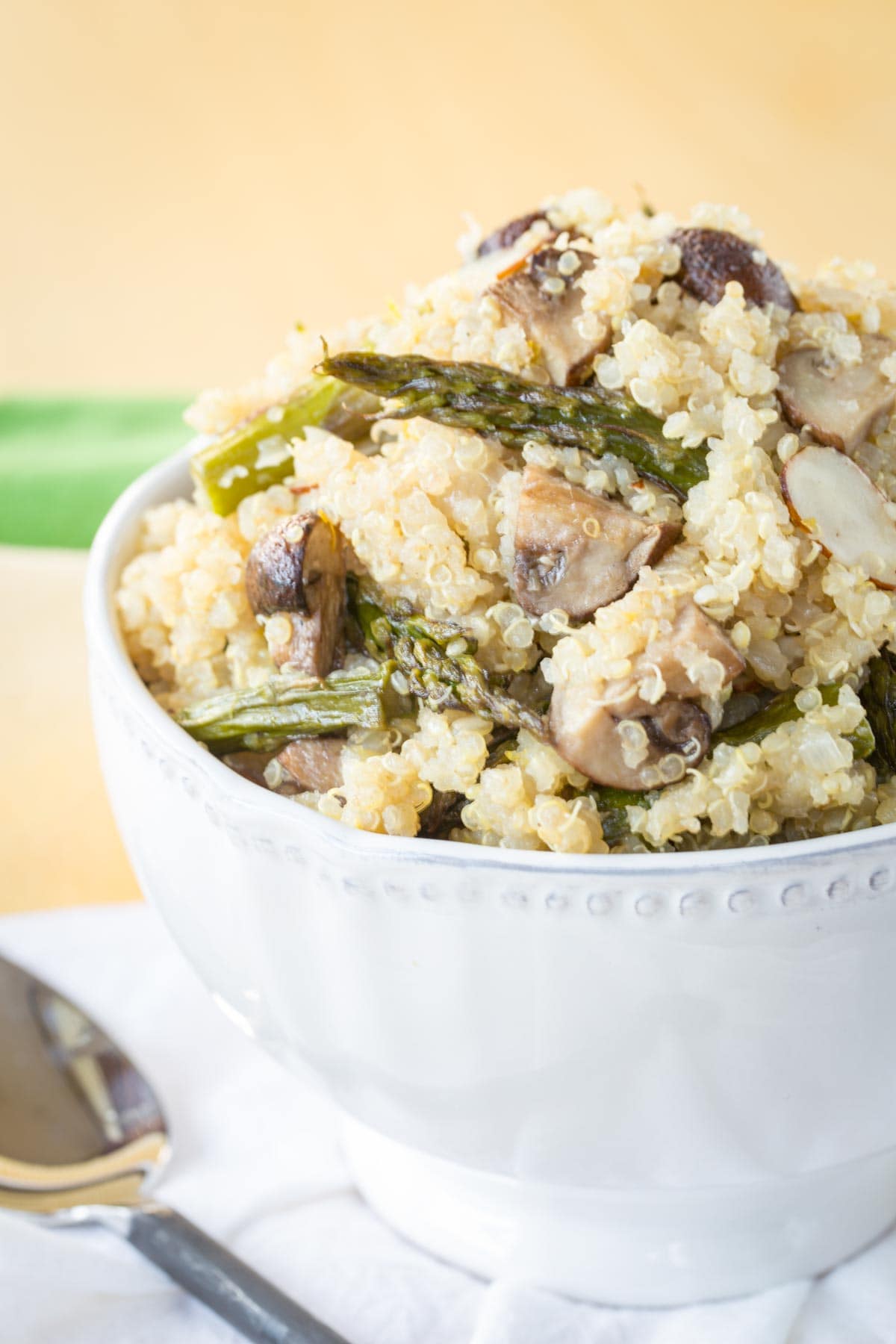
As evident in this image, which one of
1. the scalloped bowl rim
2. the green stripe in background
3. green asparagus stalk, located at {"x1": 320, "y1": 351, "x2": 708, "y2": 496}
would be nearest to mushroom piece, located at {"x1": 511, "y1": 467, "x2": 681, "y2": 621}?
green asparagus stalk, located at {"x1": 320, "y1": 351, "x2": 708, "y2": 496}

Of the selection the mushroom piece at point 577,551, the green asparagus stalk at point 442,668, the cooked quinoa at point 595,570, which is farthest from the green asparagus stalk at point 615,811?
the mushroom piece at point 577,551

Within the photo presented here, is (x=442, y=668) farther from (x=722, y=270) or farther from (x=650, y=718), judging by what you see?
(x=722, y=270)

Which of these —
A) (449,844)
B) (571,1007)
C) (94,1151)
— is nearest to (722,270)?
(449,844)

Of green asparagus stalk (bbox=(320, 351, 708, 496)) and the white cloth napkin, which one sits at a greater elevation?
green asparagus stalk (bbox=(320, 351, 708, 496))

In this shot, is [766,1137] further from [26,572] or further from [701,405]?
[26,572]

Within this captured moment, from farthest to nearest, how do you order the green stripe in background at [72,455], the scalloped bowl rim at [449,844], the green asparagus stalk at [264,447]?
the green stripe in background at [72,455] → the green asparagus stalk at [264,447] → the scalloped bowl rim at [449,844]

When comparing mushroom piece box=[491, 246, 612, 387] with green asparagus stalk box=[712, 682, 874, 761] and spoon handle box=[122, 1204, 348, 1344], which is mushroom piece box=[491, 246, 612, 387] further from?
spoon handle box=[122, 1204, 348, 1344]

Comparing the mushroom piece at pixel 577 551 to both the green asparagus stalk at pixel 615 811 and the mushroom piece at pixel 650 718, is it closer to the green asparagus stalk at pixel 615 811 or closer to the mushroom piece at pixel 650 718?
the mushroom piece at pixel 650 718
